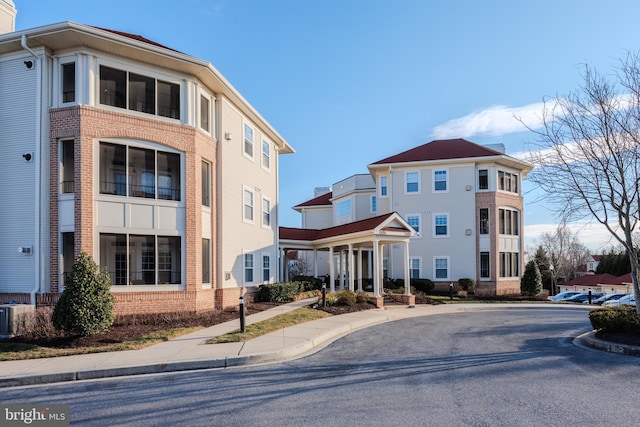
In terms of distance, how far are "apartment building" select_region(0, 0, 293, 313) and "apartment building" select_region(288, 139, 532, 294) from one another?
1568 centimetres

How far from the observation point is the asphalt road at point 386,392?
5.85 metres

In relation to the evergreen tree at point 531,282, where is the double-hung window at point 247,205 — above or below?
above

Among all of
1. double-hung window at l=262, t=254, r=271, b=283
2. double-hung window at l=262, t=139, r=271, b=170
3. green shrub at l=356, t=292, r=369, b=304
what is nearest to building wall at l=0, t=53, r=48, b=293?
double-hung window at l=262, t=254, r=271, b=283

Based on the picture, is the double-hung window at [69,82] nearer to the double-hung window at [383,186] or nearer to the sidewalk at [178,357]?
the sidewalk at [178,357]

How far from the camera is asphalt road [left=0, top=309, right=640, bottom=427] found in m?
5.85

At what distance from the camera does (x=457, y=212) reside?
29.8 meters

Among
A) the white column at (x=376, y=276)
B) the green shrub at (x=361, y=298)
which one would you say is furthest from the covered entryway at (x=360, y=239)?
the green shrub at (x=361, y=298)

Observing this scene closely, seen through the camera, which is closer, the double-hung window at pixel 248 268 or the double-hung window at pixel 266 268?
the double-hung window at pixel 248 268

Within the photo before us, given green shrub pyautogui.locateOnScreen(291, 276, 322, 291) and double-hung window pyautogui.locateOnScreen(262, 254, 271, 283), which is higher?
double-hung window pyautogui.locateOnScreen(262, 254, 271, 283)

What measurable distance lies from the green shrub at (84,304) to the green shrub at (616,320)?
42.2 ft

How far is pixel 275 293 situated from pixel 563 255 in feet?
199

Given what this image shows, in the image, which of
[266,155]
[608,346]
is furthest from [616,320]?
[266,155]

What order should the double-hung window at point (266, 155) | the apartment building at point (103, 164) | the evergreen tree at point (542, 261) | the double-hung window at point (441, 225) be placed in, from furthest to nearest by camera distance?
the evergreen tree at point (542, 261) < the double-hung window at point (441, 225) < the double-hung window at point (266, 155) < the apartment building at point (103, 164)

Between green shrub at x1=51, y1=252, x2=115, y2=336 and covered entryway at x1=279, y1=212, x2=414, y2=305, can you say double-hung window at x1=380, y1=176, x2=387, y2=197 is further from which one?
green shrub at x1=51, y1=252, x2=115, y2=336
